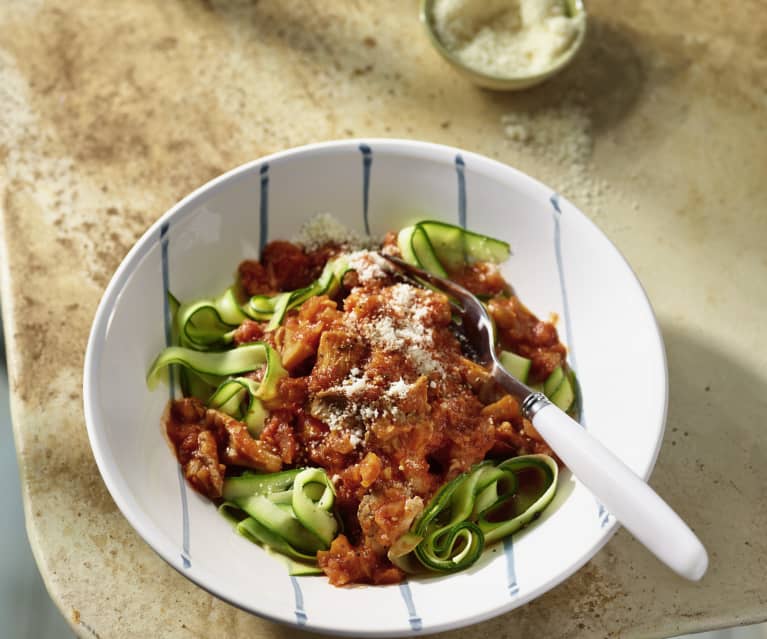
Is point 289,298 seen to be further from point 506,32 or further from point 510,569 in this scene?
point 506,32

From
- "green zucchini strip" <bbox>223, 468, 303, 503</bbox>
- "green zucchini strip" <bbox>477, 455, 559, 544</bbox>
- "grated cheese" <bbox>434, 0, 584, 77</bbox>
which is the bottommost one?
"green zucchini strip" <bbox>477, 455, 559, 544</bbox>

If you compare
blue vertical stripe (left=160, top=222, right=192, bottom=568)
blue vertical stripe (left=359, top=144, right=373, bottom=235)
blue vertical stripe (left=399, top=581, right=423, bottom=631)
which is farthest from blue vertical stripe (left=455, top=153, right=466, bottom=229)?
blue vertical stripe (left=399, top=581, right=423, bottom=631)

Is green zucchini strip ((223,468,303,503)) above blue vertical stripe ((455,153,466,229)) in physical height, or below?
below

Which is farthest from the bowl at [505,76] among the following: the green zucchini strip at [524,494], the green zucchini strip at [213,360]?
the green zucchini strip at [524,494]

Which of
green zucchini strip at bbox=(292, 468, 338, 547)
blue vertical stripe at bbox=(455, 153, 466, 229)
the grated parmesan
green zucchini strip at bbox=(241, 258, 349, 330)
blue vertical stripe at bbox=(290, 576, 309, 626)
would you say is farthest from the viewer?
the grated parmesan

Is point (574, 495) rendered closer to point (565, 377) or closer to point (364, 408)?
point (565, 377)

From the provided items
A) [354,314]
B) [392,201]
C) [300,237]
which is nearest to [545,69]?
[392,201]

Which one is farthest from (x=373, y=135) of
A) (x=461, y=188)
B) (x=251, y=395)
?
(x=251, y=395)

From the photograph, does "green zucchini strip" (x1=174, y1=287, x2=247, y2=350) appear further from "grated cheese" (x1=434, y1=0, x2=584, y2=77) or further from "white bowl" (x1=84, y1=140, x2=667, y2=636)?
"grated cheese" (x1=434, y1=0, x2=584, y2=77)
